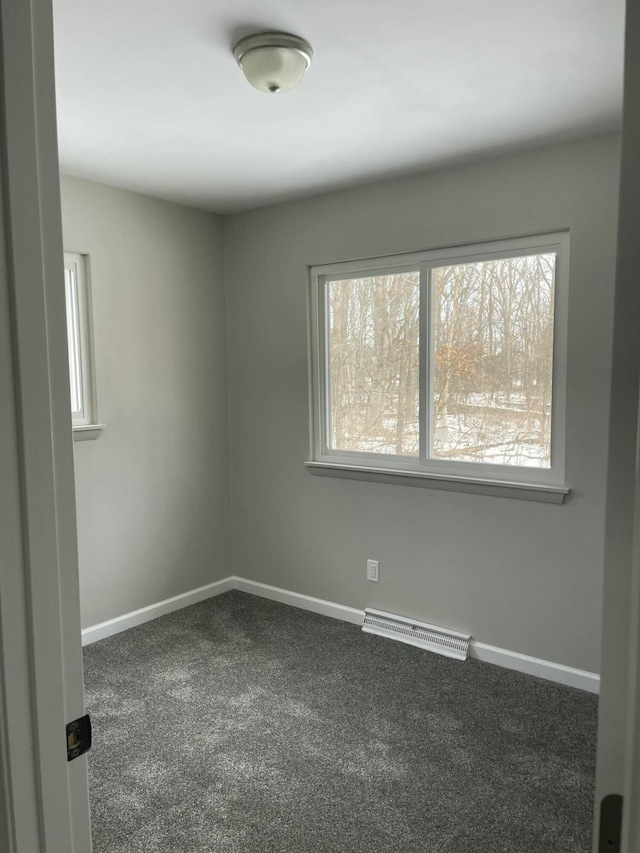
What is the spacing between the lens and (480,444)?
324 centimetres

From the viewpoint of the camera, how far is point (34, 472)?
0.77 metres

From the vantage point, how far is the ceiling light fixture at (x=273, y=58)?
74.4 inches

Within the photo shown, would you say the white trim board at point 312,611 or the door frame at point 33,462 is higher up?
the door frame at point 33,462

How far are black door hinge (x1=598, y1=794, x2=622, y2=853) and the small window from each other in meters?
3.16

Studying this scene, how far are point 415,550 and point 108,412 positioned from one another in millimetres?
1897

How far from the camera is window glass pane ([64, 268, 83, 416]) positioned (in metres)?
3.33

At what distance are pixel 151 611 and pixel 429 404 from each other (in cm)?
209

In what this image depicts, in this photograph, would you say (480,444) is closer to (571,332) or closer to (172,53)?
(571,332)

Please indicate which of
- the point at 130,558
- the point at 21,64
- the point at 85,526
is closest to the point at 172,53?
the point at 21,64

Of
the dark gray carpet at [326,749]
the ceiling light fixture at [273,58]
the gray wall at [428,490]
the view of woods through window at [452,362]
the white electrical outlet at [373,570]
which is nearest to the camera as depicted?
the ceiling light fixture at [273,58]

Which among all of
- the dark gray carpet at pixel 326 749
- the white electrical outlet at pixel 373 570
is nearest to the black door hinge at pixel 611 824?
the dark gray carpet at pixel 326 749

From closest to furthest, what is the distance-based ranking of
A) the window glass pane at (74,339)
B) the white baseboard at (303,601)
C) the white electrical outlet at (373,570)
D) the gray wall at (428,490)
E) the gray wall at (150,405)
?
1. the gray wall at (428,490)
2. the window glass pane at (74,339)
3. the gray wall at (150,405)
4. the white electrical outlet at (373,570)
5. the white baseboard at (303,601)

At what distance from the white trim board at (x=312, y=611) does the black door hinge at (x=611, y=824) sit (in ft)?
7.21

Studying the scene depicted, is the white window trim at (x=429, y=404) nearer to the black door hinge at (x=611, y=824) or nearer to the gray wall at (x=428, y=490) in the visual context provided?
the gray wall at (x=428, y=490)
